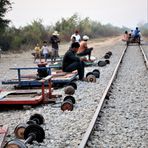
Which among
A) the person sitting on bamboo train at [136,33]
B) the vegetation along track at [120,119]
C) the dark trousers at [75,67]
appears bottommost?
the vegetation along track at [120,119]

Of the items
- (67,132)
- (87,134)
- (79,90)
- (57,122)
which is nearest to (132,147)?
(87,134)

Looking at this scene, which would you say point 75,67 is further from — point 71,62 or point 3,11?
point 3,11

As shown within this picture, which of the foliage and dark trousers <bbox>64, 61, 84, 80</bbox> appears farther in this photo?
the foliage

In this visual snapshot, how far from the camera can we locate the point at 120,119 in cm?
937

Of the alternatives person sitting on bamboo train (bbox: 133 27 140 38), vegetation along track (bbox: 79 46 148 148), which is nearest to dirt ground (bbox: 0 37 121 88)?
vegetation along track (bbox: 79 46 148 148)

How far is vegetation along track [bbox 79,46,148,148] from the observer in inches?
305

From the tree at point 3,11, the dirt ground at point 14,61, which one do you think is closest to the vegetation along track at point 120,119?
the dirt ground at point 14,61

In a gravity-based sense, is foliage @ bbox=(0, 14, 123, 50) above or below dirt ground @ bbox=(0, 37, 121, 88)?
above

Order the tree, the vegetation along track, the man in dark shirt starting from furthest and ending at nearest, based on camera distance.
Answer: the tree → the man in dark shirt → the vegetation along track

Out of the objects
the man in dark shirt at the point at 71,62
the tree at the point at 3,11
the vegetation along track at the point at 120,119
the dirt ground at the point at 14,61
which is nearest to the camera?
the vegetation along track at the point at 120,119

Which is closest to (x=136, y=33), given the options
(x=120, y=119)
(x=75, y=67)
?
(x=75, y=67)

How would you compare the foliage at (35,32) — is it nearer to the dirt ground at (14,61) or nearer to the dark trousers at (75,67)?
the dirt ground at (14,61)

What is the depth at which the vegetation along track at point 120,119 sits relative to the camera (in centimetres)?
775

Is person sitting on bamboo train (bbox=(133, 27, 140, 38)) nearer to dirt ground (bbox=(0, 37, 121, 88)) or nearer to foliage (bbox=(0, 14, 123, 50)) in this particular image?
dirt ground (bbox=(0, 37, 121, 88))
